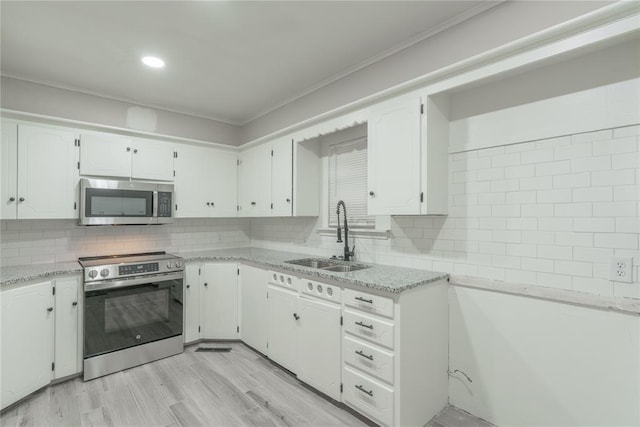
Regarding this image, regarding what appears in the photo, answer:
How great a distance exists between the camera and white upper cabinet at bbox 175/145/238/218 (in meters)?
3.69

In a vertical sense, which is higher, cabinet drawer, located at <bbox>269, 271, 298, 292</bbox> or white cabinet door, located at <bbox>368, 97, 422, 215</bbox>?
white cabinet door, located at <bbox>368, 97, 422, 215</bbox>

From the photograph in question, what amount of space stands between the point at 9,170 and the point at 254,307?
245 centimetres

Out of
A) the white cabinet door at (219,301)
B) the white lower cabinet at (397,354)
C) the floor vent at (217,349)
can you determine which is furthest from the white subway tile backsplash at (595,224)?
the floor vent at (217,349)

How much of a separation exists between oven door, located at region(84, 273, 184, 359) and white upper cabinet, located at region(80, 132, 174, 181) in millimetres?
1139

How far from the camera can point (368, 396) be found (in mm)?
2072

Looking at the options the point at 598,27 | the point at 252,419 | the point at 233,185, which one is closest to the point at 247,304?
the point at 252,419

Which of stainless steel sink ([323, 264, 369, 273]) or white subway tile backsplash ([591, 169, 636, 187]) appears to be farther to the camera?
stainless steel sink ([323, 264, 369, 273])

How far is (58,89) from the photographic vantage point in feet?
10.2

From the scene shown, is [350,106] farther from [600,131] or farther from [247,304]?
[247,304]

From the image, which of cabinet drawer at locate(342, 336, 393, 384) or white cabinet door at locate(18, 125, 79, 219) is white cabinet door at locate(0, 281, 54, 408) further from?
cabinet drawer at locate(342, 336, 393, 384)

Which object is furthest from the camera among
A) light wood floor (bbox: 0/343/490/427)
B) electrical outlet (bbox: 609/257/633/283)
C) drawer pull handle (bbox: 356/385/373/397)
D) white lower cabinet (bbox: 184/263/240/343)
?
white lower cabinet (bbox: 184/263/240/343)

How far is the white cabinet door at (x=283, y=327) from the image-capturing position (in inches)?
106

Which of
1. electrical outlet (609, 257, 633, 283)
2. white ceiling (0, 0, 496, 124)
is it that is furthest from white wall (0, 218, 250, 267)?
electrical outlet (609, 257, 633, 283)

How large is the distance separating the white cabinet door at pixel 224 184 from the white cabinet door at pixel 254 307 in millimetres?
910
